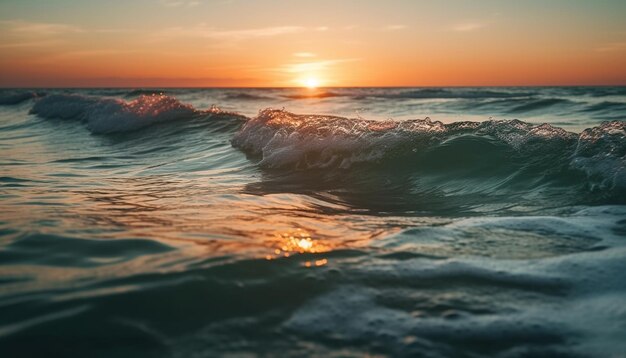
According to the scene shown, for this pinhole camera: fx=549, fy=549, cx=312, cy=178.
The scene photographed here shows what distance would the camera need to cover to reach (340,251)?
9.10 ft

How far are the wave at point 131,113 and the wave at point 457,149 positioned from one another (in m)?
4.83

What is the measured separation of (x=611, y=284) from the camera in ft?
7.74

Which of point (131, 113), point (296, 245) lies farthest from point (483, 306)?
point (131, 113)

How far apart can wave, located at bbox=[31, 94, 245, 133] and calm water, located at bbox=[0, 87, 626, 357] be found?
18.7ft

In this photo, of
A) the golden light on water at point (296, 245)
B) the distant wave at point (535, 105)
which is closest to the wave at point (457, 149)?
the golden light on water at point (296, 245)

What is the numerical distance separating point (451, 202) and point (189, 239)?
7.84 feet

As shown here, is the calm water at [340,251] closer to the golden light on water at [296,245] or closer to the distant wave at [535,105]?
the golden light on water at [296,245]

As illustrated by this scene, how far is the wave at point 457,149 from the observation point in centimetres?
492

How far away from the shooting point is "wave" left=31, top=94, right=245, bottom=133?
12.1m

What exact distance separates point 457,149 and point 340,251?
358cm

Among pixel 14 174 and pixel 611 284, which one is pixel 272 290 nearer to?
pixel 611 284

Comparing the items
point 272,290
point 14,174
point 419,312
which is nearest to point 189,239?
point 272,290

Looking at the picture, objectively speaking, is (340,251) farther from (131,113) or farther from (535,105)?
(535,105)

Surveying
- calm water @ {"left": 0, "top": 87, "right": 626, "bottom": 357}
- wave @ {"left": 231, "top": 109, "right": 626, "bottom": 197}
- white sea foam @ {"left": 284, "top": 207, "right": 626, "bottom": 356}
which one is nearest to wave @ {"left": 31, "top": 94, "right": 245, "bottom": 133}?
wave @ {"left": 231, "top": 109, "right": 626, "bottom": 197}
